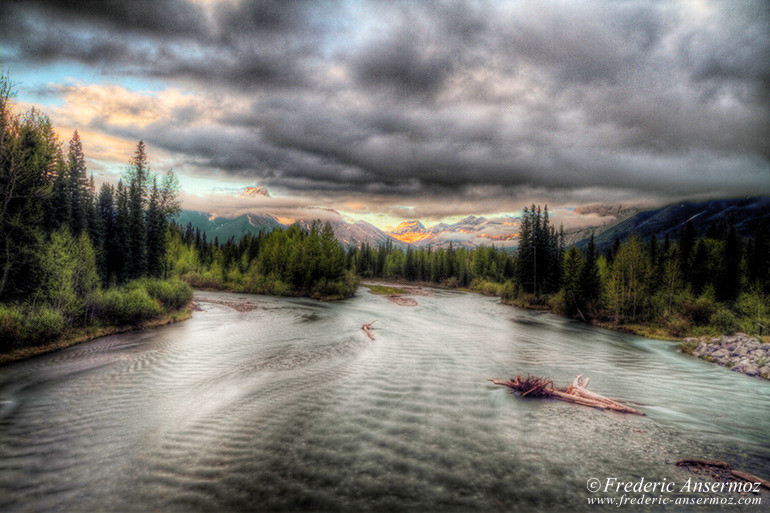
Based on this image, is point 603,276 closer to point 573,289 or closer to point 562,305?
point 573,289

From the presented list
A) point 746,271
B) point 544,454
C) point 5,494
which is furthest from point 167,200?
point 746,271

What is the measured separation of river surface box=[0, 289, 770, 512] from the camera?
8547 millimetres

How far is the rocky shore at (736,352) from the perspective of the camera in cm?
2369

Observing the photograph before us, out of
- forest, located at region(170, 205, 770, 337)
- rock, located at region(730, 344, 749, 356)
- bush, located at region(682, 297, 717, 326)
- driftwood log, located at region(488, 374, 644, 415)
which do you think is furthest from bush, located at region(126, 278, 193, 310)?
bush, located at region(682, 297, 717, 326)

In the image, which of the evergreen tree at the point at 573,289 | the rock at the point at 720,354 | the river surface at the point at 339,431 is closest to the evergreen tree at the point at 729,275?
the evergreen tree at the point at 573,289

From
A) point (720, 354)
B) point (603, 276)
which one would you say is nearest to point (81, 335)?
point (720, 354)

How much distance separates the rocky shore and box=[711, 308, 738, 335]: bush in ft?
11.9

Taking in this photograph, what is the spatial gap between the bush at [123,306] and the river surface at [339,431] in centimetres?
632

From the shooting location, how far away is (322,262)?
8169cm

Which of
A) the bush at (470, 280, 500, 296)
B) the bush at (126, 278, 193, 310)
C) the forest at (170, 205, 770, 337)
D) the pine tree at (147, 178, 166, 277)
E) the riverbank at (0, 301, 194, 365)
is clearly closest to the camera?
the riverbank at (0, 301, 194, 365)

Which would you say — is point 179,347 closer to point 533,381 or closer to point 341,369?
point 341,369

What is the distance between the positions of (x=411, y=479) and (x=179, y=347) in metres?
23.8

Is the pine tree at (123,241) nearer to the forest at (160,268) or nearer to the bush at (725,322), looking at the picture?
the forest at (160,268)

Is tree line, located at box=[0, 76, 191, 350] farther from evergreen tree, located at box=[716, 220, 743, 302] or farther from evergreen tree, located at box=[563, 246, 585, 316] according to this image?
evergreen tree, located at box=[716, 220, 743, 302]
